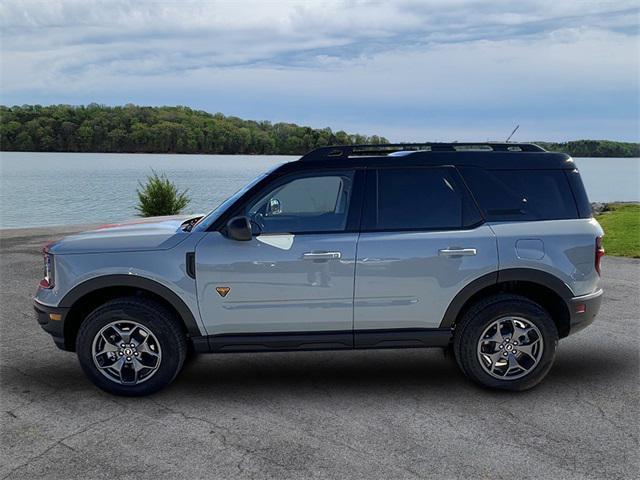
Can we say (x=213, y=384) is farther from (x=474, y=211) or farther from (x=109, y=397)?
(x=474, y=211)

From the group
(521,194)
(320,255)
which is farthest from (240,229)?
(521,194)

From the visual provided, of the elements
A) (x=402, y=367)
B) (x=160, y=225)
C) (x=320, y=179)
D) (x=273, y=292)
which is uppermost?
(x=320, y=179)

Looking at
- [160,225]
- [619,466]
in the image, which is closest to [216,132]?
[160,225]

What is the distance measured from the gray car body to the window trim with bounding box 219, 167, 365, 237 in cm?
7

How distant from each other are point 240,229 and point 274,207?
499 mm

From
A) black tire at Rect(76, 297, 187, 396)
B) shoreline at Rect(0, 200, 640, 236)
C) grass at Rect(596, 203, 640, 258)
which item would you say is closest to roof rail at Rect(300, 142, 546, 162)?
black tire at Rect(76, 297, 187, 396)

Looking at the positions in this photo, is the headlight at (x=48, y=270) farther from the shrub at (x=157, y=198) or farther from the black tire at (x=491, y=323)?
the shrub at (x=157, y=198)

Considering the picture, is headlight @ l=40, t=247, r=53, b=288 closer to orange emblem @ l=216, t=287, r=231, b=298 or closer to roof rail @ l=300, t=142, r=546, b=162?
orange emblem @ l=216, t=287, r=231, b=298

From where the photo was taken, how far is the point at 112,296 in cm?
512

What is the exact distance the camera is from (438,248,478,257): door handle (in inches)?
191

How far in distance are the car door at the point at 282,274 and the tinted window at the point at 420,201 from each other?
200 millimetres

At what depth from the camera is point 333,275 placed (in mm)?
4832

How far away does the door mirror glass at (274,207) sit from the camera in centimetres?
503

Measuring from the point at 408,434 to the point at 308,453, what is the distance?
0.73 metres
